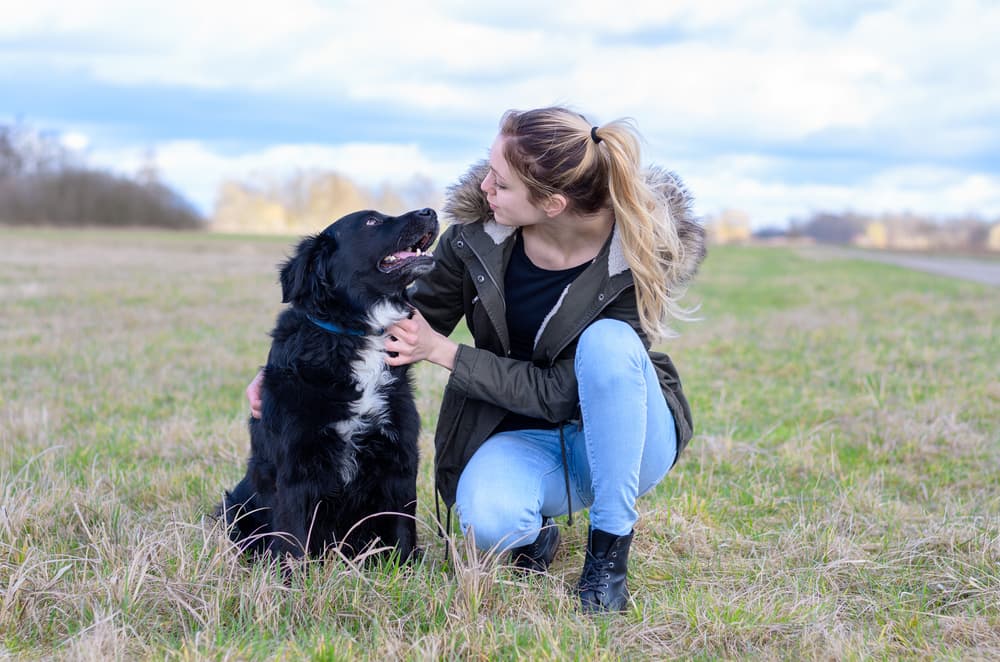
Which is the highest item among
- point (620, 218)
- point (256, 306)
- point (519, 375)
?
point (620, 218)

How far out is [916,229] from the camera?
208ft

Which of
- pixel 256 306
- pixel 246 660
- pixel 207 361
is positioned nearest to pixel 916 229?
pixel 256 306

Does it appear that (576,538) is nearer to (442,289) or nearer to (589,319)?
(589,319)

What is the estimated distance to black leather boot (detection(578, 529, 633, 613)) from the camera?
2.94 metres

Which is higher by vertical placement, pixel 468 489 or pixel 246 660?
pixel 468 489

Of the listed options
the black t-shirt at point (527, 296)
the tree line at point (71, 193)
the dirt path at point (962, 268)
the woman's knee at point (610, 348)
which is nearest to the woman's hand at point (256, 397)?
the black t-shirt at point (527, 296)

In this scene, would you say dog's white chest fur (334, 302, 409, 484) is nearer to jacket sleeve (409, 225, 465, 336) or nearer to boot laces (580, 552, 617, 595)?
jacket sleeve (409, 225, 465, 336)

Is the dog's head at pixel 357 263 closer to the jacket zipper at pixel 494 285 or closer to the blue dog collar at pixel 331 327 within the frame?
the blue dog collar at pixel 331 327

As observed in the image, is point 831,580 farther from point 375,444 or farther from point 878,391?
point 878,391

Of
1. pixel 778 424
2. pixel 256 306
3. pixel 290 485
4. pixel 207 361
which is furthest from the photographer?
pixel 256 306

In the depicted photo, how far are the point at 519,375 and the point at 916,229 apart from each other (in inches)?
2664

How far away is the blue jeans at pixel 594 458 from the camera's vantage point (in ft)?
9.85

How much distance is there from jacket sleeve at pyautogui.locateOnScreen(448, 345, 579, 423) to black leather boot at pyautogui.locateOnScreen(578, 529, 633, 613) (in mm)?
490

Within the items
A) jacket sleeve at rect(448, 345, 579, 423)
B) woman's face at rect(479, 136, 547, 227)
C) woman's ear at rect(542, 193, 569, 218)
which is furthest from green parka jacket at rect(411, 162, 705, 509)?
woman's ear at rect(542, 193, 569, 218)
